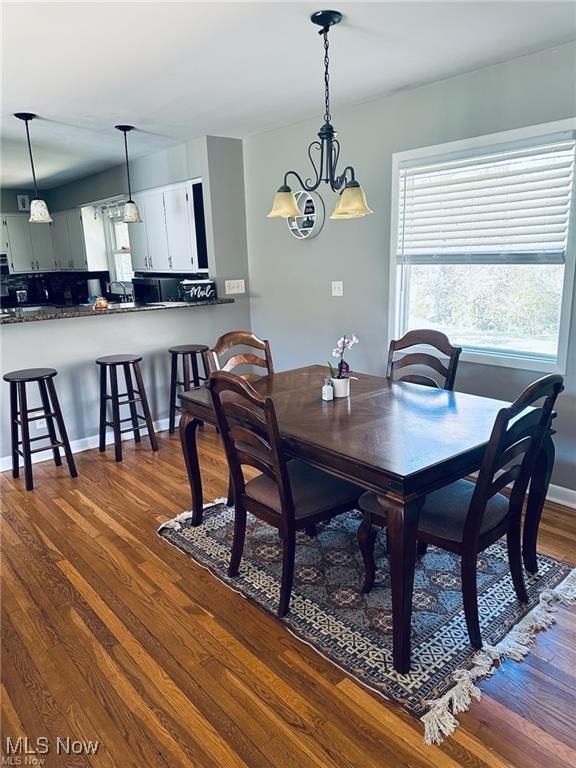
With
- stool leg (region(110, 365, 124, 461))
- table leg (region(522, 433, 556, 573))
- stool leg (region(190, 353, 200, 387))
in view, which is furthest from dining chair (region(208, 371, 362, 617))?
stool leg (region(190, 353, 200, 387))

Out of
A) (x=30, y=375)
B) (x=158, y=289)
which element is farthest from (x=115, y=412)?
(x=158, y=289)

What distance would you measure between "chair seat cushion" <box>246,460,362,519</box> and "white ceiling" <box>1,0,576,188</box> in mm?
1962

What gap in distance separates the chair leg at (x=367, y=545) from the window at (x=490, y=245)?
1486mm

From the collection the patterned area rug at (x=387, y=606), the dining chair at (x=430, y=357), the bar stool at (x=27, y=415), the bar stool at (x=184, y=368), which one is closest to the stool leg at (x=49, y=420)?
the bar stool at (x=27, y=415)

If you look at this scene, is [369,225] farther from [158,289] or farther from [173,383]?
[158,289]

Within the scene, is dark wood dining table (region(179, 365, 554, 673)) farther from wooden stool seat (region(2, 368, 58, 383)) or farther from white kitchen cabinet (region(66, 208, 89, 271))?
white kitchen cabinet (region(66, 208, 89, 271))

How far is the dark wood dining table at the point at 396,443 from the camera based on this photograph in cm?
162

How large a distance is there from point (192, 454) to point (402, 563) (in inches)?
52.9

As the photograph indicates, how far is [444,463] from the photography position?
65.2 inches

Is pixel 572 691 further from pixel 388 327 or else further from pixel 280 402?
pixel 388 327

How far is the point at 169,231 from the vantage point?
4.99 m

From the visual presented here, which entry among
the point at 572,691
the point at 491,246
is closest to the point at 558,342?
the point at 491,246

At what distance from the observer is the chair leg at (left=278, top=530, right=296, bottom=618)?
1.96 m

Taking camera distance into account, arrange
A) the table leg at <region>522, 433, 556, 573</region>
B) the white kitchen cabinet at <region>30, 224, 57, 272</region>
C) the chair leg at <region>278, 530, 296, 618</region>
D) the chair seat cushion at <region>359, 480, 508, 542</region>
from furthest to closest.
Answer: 1. the white kitchen cabinet at <region>30, 224, 57, 272</region>
2. the table leg at <region>522, 433, 556, 573</region>
3. the chair leg at <region>278, 530, 296, 618</region>
4. the chair seat cushion at <region>359, 480, 508, 542</region>
